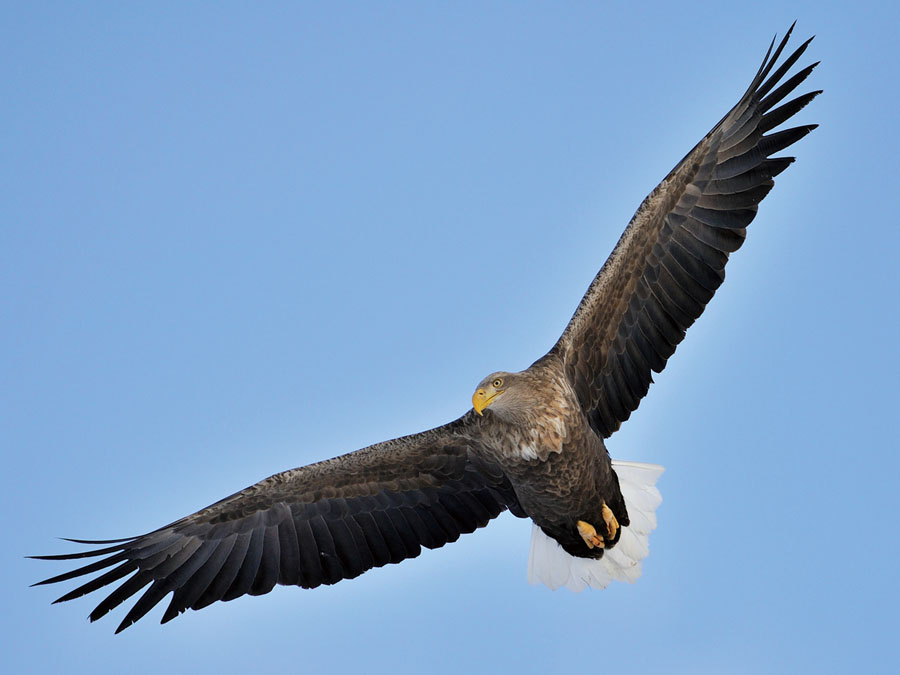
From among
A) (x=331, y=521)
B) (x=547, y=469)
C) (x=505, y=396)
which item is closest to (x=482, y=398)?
(x=505, y=396)

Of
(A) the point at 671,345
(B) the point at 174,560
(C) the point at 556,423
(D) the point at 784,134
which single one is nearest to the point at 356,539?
(B) the point at 174,560

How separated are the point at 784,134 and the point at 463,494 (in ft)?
12.2

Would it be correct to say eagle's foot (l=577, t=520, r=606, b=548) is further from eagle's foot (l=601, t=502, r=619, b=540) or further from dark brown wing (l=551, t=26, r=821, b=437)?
dark brown wing (l=551, t=26, r=821, b=437)

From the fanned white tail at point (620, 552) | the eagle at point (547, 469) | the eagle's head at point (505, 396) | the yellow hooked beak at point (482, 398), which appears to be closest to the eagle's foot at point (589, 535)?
the eagle at point (547, 469)

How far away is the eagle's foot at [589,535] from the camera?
8516 mm

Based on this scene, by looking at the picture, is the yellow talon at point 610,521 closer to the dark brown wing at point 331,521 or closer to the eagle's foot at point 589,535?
the eagle's foot at point 589,535

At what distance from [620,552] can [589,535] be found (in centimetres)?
55

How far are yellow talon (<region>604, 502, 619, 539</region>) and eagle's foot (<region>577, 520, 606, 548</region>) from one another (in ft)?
0.31

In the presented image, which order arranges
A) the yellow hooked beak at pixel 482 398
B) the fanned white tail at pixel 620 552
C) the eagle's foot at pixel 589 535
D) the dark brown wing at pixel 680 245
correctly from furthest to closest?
the fanned white tail at pixel 620 552 → the eagle's foot at pixel 589 535 → the dark brown wing at pixel 680 245 → the yellow hooked beak at pixel 482 398

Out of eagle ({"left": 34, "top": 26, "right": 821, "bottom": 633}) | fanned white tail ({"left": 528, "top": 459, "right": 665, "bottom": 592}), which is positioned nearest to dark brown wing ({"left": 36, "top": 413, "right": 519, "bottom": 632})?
eagle ({"left": 34, "top": 26, "right": 821, "bottom": 633})

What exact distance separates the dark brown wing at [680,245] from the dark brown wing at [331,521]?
1.20m

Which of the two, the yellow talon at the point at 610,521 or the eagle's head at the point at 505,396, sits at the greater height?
the eagle's head at the point at 505,396

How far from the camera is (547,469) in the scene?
7926mm

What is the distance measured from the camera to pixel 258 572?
8.77 meters
